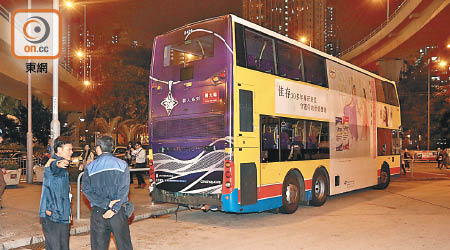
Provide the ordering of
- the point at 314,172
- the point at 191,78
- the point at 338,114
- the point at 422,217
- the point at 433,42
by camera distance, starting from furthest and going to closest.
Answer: the point at 433,42 → the point at 338,114 → the point at 314,172 → the point at 422,217 → the point at 191,78

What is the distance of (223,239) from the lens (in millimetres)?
8273

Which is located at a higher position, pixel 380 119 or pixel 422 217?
pixel 380 119

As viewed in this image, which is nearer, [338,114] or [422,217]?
[422,217]

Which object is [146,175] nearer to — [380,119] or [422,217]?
[380,119]

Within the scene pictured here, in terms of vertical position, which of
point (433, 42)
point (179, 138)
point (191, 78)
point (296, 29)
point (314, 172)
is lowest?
point (314, 172)

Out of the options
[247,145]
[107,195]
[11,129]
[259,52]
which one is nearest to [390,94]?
[259,52]

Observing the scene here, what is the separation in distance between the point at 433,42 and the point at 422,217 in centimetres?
3381

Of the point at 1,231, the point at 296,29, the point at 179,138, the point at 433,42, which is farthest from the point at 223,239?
the point at 296,29

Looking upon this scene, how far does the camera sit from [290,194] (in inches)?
425

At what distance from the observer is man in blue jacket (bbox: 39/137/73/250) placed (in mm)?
5258

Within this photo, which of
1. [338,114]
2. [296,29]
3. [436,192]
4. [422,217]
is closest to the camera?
[422,217]

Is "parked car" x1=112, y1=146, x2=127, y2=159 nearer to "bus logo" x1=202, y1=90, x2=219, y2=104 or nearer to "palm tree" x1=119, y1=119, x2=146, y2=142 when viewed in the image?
"palm tree" x1=119, y1=119, x2=146, y2=142

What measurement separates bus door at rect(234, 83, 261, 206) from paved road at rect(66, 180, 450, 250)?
0.88 m

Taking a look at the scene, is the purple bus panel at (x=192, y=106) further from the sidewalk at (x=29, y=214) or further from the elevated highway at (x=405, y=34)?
the elevated highway at (x=405, y=34)
